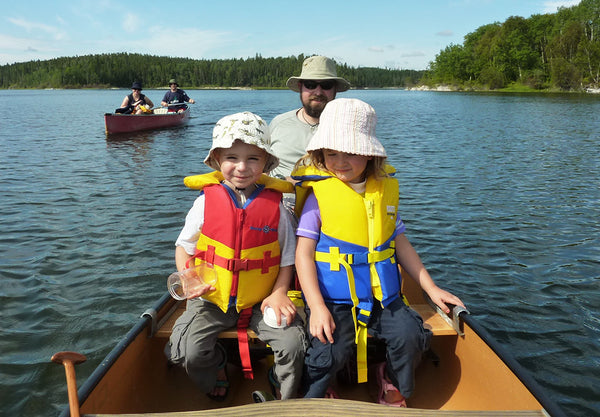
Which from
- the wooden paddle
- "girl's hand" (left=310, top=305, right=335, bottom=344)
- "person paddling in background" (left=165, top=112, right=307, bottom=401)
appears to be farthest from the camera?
"person paddling in background" (left=165, top=112, right=307, bottom=401)

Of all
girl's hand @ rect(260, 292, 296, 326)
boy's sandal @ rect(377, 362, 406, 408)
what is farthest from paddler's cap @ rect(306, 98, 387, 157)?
boy's sandal @ rect(377, 362, 406, 408)

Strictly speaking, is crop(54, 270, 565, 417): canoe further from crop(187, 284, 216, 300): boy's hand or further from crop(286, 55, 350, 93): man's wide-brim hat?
crop(286, 55, 350, 93): man's wide-brim hat

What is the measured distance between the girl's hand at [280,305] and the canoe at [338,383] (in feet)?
0.69

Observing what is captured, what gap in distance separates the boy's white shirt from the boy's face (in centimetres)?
24

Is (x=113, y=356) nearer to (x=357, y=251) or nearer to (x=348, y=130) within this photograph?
(x=357, y=251)

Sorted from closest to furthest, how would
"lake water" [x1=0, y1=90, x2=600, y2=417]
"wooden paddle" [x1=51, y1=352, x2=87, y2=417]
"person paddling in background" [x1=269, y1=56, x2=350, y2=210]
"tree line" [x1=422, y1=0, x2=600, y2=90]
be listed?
"wooden paddle" [x1=51, y1=352, x2=87, y2=417] → "person paddling in background" [x1=269, y1=56, x2=350, y2=210] → "lake water" [x1=0, y1=90, x2=600, y2=417] → "tree line" [x1=422, y1=0, x2=600, y2=90]

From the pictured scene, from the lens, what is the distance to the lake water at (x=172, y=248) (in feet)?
14.5

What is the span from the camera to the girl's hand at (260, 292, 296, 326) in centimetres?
263

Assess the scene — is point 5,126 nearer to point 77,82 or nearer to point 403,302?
point 403,302

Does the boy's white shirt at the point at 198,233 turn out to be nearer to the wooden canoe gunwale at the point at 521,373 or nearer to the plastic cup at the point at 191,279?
the plastic cup at the point at 191,279

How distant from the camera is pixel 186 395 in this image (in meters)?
3.03

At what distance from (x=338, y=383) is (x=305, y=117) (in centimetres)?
230

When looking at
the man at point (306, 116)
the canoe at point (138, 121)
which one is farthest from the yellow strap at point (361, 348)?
the canoe at point (138, 121)

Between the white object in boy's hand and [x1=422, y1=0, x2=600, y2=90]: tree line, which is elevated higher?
[x1=422, y1=0, x2=600, y2=90]: tree line
